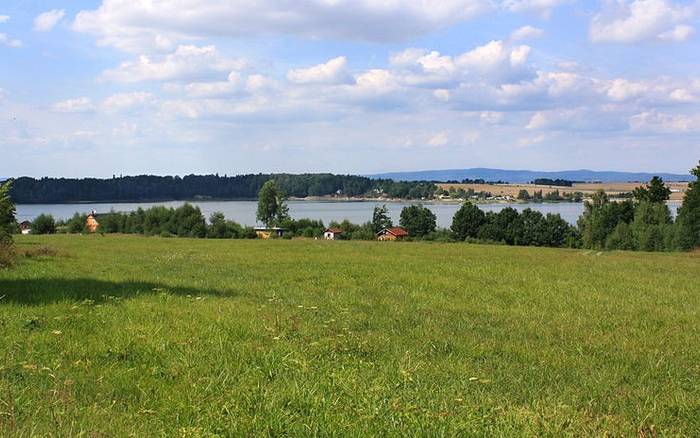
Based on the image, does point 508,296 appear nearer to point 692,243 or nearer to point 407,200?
point 692,243

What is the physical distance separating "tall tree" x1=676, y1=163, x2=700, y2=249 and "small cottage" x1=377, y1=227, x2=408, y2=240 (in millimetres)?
37211

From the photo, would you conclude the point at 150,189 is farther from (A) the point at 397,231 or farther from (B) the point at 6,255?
(B) the point at 6,255

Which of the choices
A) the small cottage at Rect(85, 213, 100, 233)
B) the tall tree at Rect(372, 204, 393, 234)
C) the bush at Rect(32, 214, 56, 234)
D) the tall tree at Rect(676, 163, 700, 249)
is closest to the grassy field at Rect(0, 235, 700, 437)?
the tall tree at Rect(676, 163, 700, 249)

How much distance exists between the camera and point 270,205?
10850 centimetres

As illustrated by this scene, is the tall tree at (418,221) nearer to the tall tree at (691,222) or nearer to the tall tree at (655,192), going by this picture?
the tall tree at (655,192)

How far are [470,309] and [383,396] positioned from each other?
7.82 meters

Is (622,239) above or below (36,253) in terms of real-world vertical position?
below

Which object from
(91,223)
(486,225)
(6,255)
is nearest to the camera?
(6,255)

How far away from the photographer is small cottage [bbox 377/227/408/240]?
304ft

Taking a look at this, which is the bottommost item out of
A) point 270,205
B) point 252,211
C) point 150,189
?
point 252,211

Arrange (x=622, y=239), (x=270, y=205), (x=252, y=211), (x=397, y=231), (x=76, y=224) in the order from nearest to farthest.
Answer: (x=622, y=239) < (x=76, y=224) < (x=397, y=231) < (x=270, y=205) < (x=252, y=211)

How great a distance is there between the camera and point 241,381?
6582 millimetres

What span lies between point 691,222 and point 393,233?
4054 cm

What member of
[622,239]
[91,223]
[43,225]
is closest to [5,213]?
[43,225]
